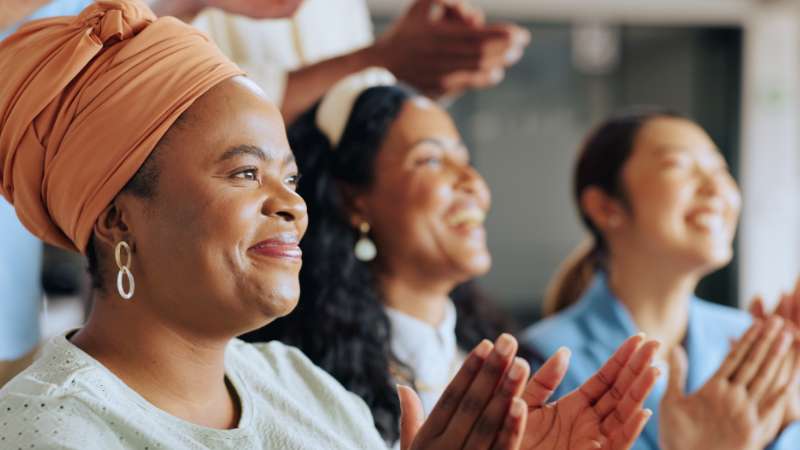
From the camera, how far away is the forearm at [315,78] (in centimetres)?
189

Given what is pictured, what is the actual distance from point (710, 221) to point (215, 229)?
132 cm

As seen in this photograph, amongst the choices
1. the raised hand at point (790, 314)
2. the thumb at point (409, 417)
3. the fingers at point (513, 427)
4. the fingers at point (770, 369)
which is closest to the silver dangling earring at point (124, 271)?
the thumb at point (409, 417)

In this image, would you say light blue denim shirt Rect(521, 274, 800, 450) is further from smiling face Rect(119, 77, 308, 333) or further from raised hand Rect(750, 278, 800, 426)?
smiling face Rect(119, 77, 308, 333)

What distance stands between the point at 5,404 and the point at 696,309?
1.67 meters

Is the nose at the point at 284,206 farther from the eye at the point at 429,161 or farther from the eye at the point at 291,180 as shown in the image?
the eye at the point at 429,161

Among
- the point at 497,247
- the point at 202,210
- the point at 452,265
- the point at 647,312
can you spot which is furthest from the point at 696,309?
the point at 497,247

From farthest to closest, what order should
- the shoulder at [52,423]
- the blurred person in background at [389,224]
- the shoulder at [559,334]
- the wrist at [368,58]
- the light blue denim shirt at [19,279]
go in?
1. the shoulder at [559,334]
2. the wrist at [368,58]
3. the blurred person in background at [389,224]
4. the light blue denim shirt at [19,279]
5. the shoulder at [52,423]

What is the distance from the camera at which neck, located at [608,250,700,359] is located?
A: 2178 mm

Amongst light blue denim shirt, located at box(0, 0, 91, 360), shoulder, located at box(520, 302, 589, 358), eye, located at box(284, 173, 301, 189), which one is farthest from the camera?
shoulder, located at box(520, 302, 589, 358)

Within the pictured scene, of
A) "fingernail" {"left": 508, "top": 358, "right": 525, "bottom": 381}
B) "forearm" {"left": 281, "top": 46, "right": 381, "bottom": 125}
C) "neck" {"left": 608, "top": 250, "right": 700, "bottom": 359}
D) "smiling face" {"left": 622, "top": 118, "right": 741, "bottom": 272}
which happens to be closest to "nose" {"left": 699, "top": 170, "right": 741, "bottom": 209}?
"smiling face" {"left": 622, "top": 118, "right": 741, "bottom": 272}

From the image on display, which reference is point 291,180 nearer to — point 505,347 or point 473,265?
point 505,347

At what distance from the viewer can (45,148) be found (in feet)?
3.50

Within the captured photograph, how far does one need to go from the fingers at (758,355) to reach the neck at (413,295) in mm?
528

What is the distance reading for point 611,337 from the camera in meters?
2.11
